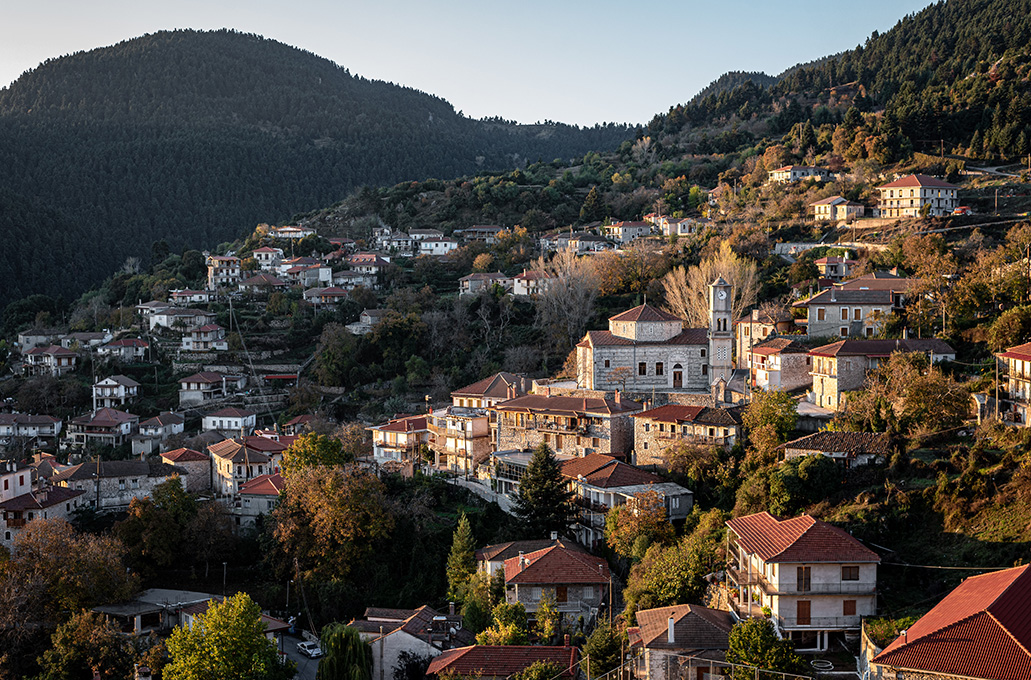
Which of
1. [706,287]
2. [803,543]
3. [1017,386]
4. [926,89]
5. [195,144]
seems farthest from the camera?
[195,144]

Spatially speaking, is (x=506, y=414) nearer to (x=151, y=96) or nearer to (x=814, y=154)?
(x=814, y=154)

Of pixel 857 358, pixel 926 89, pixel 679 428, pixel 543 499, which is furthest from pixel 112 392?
pixel 926 89

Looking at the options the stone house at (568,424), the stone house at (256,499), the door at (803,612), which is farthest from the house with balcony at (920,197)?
the door at (803,612)

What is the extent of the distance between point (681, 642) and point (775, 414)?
9.42m

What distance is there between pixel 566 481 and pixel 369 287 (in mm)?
37766

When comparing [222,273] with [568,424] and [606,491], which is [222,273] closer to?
[568,424]

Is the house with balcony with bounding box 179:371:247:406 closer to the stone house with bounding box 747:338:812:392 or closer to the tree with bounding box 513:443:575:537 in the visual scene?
the tree with bounding box 513:443:575:537

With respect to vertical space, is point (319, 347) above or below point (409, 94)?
below

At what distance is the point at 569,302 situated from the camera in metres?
49.6

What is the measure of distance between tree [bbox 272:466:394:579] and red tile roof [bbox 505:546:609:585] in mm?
6296

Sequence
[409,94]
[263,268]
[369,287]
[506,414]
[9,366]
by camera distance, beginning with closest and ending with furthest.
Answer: [506,414], [9,366], [369,287], [263,268], [409,94]

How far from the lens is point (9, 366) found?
6059 cm

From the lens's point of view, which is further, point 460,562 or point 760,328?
point 760,328

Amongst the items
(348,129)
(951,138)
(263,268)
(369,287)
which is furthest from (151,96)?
(951,138)
